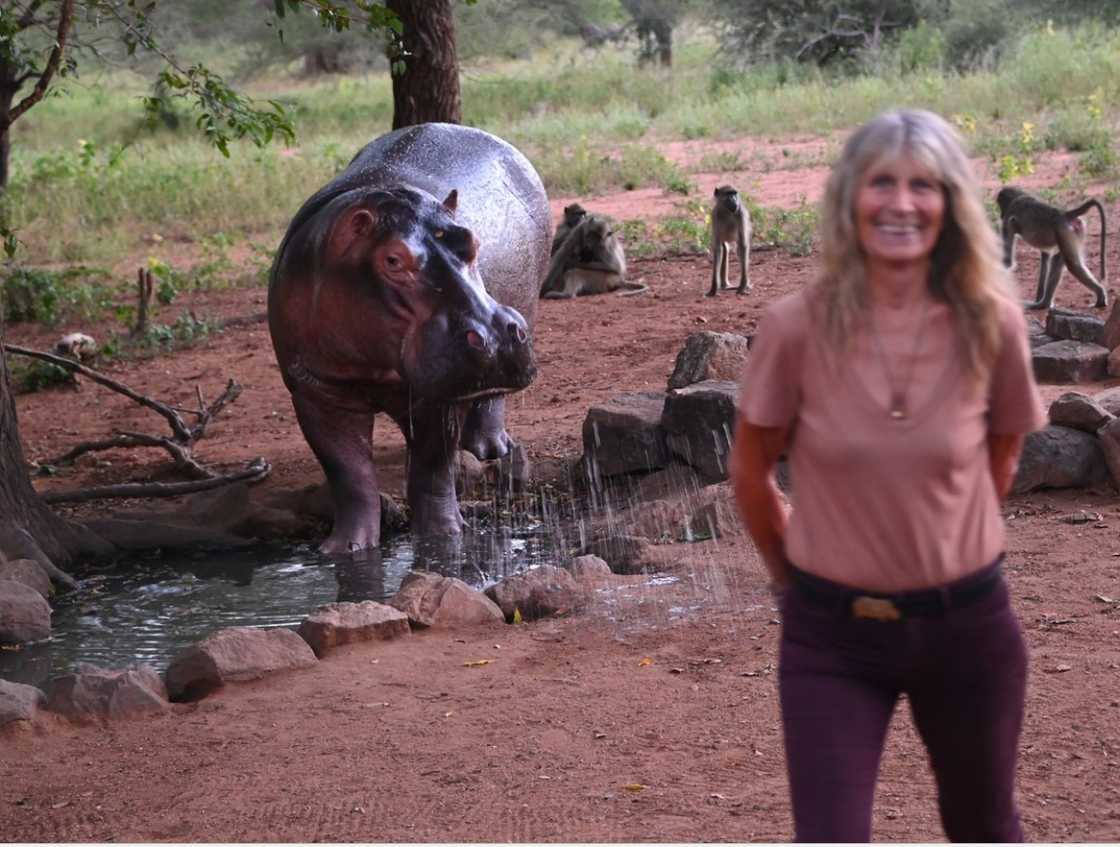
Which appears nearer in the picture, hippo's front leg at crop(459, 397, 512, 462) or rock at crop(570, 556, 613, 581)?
rock at crop(570, 556, 613, 581)

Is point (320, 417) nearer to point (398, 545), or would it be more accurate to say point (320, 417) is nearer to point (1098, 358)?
point (398, 545)

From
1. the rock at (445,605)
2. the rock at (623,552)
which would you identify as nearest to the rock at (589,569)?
the rock at (623,552)

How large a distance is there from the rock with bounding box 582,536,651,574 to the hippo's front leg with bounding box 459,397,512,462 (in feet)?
6.26

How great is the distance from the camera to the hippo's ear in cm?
702

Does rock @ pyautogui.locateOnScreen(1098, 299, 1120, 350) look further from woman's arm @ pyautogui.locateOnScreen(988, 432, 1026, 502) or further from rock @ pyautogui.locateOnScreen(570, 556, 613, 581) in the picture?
woman's arm @ pyautogui.locateOnScreen(988, 432, 1026, 502)

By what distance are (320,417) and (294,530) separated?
0.76 m

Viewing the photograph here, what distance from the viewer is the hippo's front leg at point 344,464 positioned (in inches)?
305

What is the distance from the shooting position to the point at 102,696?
18.0 feet

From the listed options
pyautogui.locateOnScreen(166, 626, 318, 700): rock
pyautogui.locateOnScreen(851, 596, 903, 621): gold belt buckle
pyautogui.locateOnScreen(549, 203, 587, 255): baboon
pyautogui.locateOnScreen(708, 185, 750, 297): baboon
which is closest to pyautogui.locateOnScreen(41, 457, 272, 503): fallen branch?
pyautogui.locateOnScreen(166, 626, 318, 700): rock

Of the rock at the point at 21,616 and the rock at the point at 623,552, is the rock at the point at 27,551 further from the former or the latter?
the rock at the point at 623,552

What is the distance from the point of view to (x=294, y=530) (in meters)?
8.23

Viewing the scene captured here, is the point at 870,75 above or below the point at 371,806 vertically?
above

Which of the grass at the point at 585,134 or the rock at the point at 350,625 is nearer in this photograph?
the rock at the point at 350,625

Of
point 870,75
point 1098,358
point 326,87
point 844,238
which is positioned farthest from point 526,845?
point 326,87
